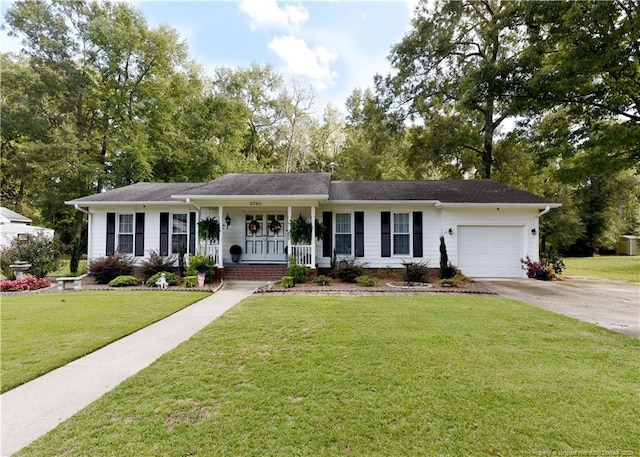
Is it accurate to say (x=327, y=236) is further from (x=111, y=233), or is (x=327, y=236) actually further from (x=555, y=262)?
(x=555, y=262)

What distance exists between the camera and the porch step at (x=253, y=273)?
11422mm

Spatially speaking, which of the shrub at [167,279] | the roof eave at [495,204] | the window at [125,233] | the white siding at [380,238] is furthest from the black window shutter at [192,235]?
the roof eave at [495,204]

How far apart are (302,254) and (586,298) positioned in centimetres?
853

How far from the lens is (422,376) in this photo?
3.38m

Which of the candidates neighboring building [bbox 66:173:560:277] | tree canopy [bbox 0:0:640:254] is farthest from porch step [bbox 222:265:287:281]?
tree canopy [bbox 0:0:640:254]

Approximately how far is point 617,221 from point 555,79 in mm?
21844

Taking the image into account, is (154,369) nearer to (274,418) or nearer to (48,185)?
(274,418)

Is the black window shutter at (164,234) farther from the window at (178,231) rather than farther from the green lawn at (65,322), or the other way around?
the green lawn at (65,322)

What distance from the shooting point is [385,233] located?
12203mm

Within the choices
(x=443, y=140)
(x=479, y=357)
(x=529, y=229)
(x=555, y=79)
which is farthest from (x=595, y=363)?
(x=443, y=140)

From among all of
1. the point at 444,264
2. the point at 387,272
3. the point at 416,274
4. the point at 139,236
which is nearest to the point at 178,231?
the point at 139,236

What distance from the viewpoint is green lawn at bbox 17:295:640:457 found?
7.60ft

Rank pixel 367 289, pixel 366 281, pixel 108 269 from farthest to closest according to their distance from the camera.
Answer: pixel 108 269
pixel 366 281
pixel 367 289

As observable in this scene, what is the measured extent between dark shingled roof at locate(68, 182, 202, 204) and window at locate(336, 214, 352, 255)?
Result: 19.9ft
